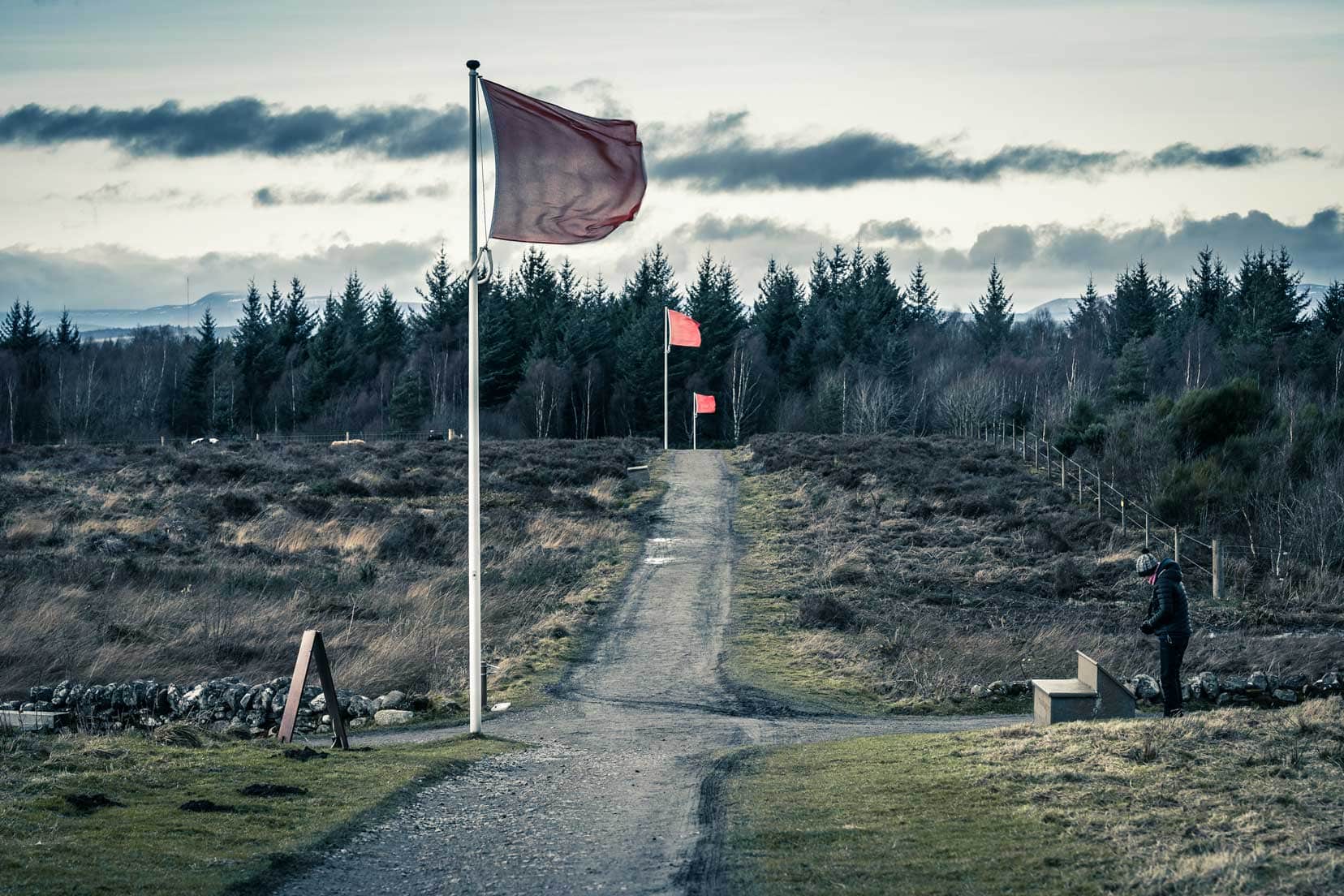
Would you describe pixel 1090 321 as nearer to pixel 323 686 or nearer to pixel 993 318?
pixel 993 318

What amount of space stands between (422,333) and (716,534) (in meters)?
70.1

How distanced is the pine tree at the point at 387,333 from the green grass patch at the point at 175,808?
8446 centimetres

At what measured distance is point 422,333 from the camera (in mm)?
99375

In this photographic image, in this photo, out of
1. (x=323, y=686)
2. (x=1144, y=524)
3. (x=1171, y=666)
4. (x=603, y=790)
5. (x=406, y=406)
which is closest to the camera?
(x=603, y=790)

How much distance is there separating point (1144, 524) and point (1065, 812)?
28.6 metres

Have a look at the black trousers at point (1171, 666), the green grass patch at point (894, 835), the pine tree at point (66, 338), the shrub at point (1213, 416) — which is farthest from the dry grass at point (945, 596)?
the pine tree at point (66, 338)

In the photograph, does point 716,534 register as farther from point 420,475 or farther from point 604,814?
point 604,814

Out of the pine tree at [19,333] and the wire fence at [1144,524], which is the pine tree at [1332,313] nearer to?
the wire fence at [1144,524]

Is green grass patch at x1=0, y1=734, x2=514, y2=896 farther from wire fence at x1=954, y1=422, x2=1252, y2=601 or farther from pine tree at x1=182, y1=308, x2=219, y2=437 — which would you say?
pine tree at x1=182, y1=308, x2=219, y2=437

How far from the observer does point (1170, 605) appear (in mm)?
14070

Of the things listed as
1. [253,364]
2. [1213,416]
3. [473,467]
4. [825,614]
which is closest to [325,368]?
[253,364]

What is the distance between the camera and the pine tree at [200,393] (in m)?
88.1

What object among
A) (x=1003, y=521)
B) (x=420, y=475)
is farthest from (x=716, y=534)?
(x=420, y=475)

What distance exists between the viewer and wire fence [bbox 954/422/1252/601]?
28.0m
